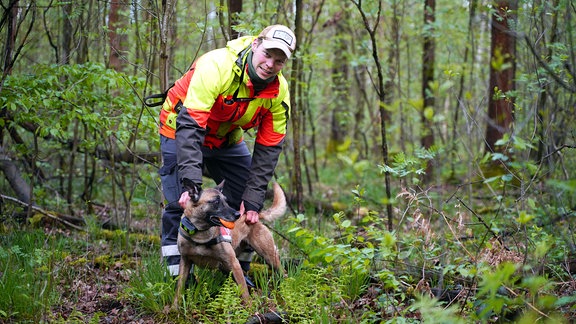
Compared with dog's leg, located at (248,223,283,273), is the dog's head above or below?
above

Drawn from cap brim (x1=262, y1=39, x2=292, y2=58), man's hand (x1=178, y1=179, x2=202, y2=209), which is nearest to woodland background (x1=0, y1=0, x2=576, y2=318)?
cap brim (x1=262, y1=39, x2=292, y2=58)

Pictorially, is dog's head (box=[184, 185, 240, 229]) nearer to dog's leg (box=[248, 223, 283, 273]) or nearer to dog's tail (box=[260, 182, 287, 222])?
dog's leg (box=[248, 223, 283, 273])

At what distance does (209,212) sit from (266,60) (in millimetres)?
1323

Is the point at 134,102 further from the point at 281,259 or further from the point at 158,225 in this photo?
the point at 281,259

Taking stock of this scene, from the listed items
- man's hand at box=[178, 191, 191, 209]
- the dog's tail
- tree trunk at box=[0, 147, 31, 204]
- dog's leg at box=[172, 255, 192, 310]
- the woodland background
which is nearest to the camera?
the woodland background

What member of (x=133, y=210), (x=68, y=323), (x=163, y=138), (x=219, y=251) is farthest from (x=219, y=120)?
(x=133, y=210)

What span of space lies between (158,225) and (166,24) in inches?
111

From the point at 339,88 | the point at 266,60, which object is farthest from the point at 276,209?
the point at 339,88

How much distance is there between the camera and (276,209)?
5.43m

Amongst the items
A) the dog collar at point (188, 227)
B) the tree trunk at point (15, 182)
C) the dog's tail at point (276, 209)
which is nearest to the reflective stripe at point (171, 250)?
the dog collar at point (188, 227)

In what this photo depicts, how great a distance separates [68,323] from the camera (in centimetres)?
399

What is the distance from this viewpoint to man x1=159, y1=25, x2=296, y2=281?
427 centimetres

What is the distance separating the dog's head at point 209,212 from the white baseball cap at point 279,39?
1301mm

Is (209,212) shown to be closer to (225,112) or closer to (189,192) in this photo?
(189,192)
